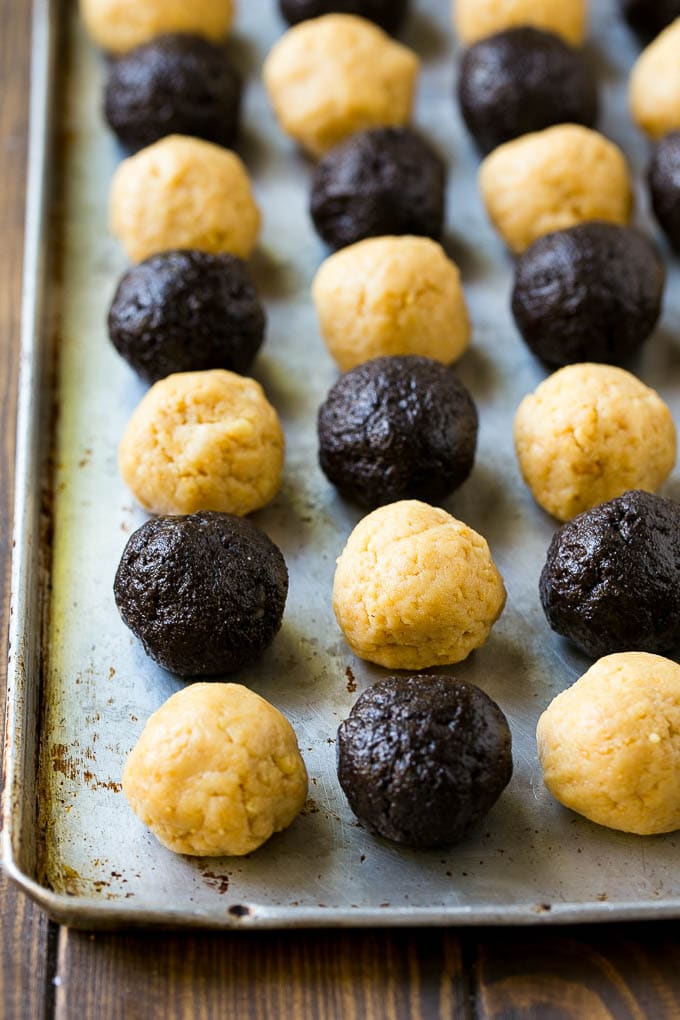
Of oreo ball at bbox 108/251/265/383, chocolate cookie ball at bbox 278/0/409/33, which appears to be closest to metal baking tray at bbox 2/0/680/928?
oreo ball at bbox 108/251/265/383

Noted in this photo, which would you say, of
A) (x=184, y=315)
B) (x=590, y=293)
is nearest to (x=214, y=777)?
(x=184, y=315)

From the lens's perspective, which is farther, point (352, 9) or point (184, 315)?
point (352, 9)

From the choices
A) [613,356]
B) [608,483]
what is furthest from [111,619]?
[613,356]

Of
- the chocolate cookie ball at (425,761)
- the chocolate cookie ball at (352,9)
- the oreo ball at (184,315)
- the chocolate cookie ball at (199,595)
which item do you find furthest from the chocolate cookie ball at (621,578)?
the chocolate cookie ball at (352,9)

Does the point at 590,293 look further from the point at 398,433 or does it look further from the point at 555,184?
the point at 398,433

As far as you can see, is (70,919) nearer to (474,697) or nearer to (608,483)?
(474,697)

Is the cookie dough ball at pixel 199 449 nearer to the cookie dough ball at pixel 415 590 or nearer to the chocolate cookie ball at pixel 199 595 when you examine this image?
the chocolate cookie ball at pixel 199 595
